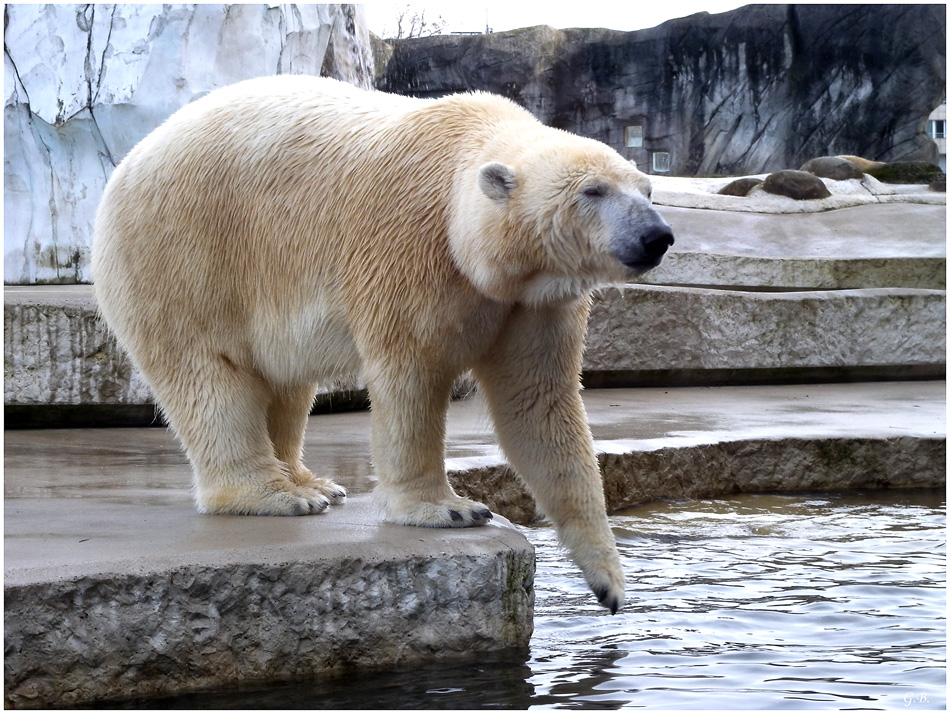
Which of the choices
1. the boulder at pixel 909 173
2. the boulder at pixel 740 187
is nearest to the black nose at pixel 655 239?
the boulder at pixel 740 187

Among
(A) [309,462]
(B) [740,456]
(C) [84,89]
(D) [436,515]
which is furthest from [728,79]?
(D) [436,515]

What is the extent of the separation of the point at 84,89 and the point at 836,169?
1014 cm

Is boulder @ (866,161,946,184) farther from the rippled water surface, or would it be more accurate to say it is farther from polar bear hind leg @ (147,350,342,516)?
polar bear hind leg @ (147,350,342,516)

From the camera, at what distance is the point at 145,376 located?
3305 millimetres

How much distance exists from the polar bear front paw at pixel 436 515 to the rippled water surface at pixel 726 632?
365 millimetres

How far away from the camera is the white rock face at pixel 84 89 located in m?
7.67

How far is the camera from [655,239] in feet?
8.15

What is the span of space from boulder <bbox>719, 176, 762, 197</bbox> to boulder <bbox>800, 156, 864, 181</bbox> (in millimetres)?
1263

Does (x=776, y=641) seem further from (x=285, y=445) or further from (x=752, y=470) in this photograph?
(x=752, y=470)

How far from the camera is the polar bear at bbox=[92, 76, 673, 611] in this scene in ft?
8.93

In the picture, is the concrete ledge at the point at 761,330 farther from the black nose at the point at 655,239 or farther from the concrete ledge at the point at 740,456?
the black nose at the point at 655,239

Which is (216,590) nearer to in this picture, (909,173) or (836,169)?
(836,169)

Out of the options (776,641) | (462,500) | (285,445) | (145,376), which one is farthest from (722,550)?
(145,376)

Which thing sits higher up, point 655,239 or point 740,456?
point 655,239
